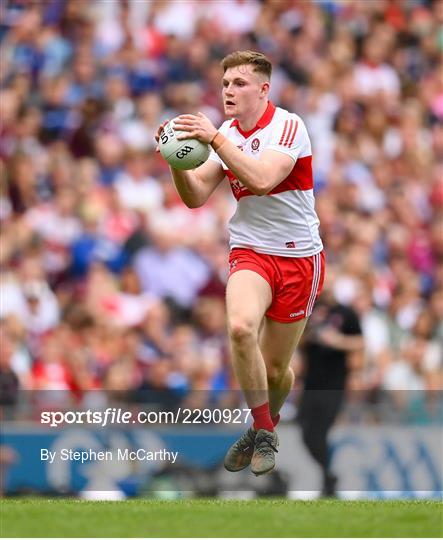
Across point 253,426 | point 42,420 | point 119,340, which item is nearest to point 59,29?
point 119,340

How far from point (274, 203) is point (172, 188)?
20.1 feet

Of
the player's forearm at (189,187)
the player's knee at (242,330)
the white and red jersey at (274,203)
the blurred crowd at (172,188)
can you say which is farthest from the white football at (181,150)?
the blurred crowd at (172,188)

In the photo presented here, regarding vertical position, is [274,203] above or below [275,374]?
above

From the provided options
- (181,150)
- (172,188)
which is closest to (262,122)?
(181,150)

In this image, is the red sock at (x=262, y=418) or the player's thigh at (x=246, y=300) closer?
the player's thigh at (x=246, y=300)

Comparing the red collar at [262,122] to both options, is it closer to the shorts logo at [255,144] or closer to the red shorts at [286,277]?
the shorts logo at [255,144]

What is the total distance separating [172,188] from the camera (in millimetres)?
15789

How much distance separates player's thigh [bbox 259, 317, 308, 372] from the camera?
9.92 meters

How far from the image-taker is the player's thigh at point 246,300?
927 cm

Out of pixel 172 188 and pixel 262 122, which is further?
pixel 172 188

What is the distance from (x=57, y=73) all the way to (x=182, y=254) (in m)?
2.61

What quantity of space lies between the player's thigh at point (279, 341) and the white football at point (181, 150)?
1238 mm

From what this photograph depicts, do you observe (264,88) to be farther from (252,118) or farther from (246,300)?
(246,300)

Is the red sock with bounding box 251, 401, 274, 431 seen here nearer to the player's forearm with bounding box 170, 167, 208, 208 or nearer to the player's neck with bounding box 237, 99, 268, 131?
the player's forearm with bounding box 170, 167, 208, 208
